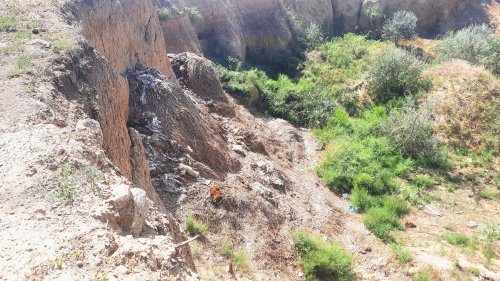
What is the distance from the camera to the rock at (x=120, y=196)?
13.5 feet

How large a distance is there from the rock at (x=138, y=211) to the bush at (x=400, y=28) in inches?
915

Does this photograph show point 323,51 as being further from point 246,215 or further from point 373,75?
point 246,215

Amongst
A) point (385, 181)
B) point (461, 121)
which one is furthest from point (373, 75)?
point (385, 181)

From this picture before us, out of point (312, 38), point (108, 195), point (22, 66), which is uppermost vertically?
point (22, 66)

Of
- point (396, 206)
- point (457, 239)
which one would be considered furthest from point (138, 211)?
point (396, 206)

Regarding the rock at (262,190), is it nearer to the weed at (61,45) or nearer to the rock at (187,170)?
the rock at (187,170)

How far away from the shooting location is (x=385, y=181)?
512 inches

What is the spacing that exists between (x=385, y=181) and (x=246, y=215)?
18.8ft

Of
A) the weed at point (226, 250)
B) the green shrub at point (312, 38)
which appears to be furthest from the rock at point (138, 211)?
the green shrub at point (312, 38)

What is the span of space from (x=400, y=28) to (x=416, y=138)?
486 inches

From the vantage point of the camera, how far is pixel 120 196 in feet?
13.7

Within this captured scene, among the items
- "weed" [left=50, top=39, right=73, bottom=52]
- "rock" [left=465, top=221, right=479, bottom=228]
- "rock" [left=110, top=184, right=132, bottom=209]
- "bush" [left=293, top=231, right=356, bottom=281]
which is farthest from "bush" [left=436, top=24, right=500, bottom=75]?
"rock" [left=110, top=184, right=132, bottom=209]

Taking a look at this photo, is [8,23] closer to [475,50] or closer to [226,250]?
[226,250]

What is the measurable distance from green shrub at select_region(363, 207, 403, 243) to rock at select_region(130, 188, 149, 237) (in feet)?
25.3
